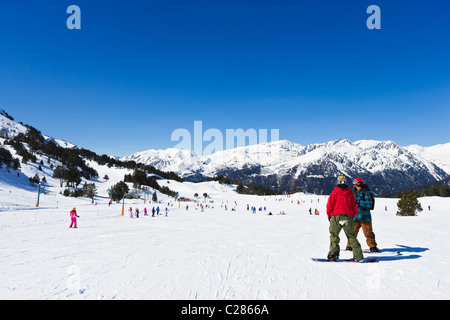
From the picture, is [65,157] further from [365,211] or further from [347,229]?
[347,229]

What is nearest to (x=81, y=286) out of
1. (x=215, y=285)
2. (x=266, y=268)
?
(x=215, y=285)

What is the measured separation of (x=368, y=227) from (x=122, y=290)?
693 cm

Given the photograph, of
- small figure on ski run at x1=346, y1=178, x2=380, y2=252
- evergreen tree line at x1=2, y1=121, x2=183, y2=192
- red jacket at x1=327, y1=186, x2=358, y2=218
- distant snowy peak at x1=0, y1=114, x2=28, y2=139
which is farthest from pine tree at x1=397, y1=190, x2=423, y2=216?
distant snowy peak at x1=0, y1=114, x2=28, y2=139

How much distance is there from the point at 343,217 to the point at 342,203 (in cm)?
35

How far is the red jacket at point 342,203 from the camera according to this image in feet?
20.2

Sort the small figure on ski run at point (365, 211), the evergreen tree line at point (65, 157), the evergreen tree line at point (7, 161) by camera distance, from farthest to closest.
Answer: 1. the evergreen tree line at point (65, 157)
2. the evergreen tree line at point (7, 161)
3. the small figure on ski run at point (365, 211)

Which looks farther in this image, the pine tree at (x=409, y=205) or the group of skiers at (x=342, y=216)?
the pine tree at (x=409, y=205)

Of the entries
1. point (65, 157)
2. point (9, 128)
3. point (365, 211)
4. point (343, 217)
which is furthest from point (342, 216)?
point (9, 128)

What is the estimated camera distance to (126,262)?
6434 mm

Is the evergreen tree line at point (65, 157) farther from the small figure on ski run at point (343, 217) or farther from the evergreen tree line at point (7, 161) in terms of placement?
the small figure on ski run at point (343, 217)

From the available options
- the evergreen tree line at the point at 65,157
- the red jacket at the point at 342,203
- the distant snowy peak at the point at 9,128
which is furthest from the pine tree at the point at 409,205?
the distant snowy peak at the point at 9,128

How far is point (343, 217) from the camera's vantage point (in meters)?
6.18

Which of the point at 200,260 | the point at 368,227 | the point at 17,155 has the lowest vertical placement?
the point at 200,260
